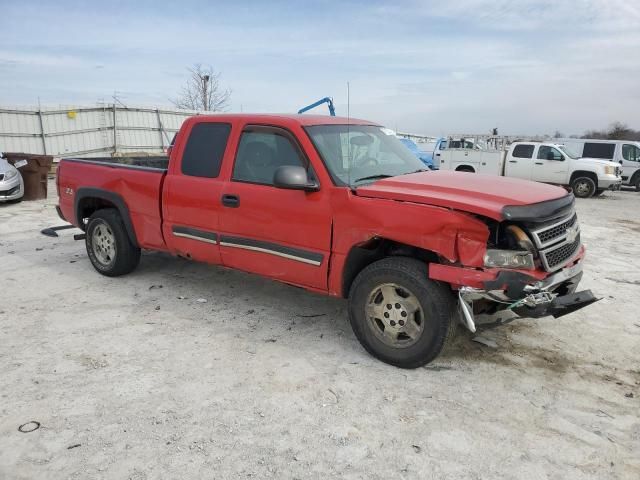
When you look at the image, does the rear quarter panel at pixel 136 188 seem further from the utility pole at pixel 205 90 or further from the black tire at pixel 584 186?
the utility pole at pixel 205 90

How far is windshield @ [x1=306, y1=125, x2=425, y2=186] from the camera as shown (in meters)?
4.01

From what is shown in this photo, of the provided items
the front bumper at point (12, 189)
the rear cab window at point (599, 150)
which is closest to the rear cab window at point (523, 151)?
the rear cab window at point (599, 150)

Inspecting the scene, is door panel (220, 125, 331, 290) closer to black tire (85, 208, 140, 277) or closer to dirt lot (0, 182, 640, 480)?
dirt lot (0, 182, 640, 480)

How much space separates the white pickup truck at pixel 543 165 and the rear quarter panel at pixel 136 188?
14520 millimetres

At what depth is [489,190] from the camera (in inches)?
141

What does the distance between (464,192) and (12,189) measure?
1099 centimetres

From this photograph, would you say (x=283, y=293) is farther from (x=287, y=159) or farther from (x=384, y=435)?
(x=384, y=435)

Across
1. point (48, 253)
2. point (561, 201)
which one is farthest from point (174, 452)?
point (48, 253)

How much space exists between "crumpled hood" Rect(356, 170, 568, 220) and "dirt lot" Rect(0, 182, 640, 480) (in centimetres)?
125

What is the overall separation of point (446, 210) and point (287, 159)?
1.49 metres

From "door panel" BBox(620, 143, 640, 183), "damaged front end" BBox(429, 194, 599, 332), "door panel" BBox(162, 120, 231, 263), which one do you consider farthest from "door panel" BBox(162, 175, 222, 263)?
"door panel" BBox(620, 143, 640, 183)

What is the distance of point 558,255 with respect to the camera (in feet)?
11.7

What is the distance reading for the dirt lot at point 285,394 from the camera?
266 cm

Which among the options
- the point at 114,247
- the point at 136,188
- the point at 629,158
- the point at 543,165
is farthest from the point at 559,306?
the point at 629,158
